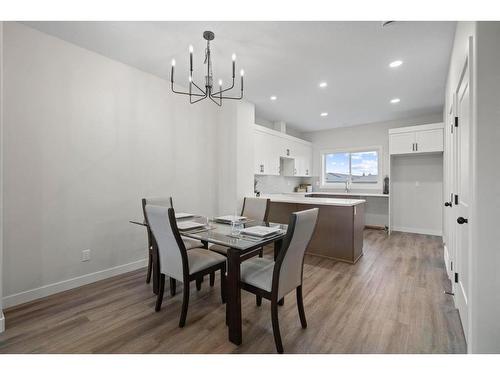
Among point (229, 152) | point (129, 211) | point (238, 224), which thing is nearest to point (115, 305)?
point (129, 211)

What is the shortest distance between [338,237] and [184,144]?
8.91 ft

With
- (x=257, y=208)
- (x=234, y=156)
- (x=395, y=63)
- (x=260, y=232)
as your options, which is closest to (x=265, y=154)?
(x=234, y=156)

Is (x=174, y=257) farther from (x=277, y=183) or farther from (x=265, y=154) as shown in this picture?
(x=277, y=183)

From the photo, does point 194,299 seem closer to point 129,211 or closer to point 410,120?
point 129,211

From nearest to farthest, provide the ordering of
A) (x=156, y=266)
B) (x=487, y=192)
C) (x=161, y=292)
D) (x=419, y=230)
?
(x=487, y=192), (x=161, y=292), (x=156, y=266), (x=419, y=230)

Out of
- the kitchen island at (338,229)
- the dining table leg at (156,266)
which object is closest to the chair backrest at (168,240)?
the dining table leg at (156,266)

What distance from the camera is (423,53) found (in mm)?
2641

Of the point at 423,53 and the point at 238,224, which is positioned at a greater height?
the point at 423,53

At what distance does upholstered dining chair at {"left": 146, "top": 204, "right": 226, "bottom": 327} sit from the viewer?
175cm

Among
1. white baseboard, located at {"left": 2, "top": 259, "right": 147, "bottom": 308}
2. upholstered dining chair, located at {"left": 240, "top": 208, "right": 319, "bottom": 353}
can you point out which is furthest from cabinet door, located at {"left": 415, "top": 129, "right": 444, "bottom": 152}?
white baseboard, located at {"left": 2, "top": 259, "right": 147, "bottom": 308}

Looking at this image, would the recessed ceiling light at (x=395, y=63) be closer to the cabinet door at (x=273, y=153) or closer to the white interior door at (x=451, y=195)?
the white interior door at (x=451, y=195)

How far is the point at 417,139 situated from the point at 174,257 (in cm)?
513

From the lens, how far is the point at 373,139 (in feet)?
18.8

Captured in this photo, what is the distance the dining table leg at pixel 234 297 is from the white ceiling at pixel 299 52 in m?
2.09
